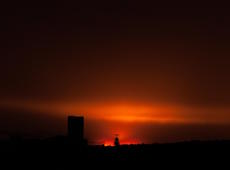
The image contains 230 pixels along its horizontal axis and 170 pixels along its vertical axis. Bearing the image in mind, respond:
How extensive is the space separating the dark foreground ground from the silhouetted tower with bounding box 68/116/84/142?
0.71 meters

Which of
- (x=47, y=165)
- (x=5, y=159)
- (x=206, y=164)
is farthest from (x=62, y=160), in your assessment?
(x=206, y=164)

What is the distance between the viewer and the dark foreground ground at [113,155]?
19375 millimetres

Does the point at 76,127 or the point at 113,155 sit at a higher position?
the point at 76,127

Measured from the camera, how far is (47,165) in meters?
19.2

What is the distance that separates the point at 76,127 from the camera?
22.9 metres

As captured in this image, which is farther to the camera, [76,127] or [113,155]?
[76,127]

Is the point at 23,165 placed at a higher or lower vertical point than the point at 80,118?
lower

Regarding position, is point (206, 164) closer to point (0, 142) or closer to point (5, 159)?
point (5, 159)

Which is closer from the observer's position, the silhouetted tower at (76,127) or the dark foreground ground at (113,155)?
the dark foreground ground at (113,155)

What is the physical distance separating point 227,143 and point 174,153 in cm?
255

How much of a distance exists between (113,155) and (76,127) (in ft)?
10.2

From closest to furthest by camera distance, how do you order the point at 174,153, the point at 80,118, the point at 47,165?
1. the point at 47,165
2. the point at 174,153
3. the point at 80,118

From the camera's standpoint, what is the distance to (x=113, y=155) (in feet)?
66.6

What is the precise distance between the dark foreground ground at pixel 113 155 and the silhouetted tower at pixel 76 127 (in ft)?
2.32
